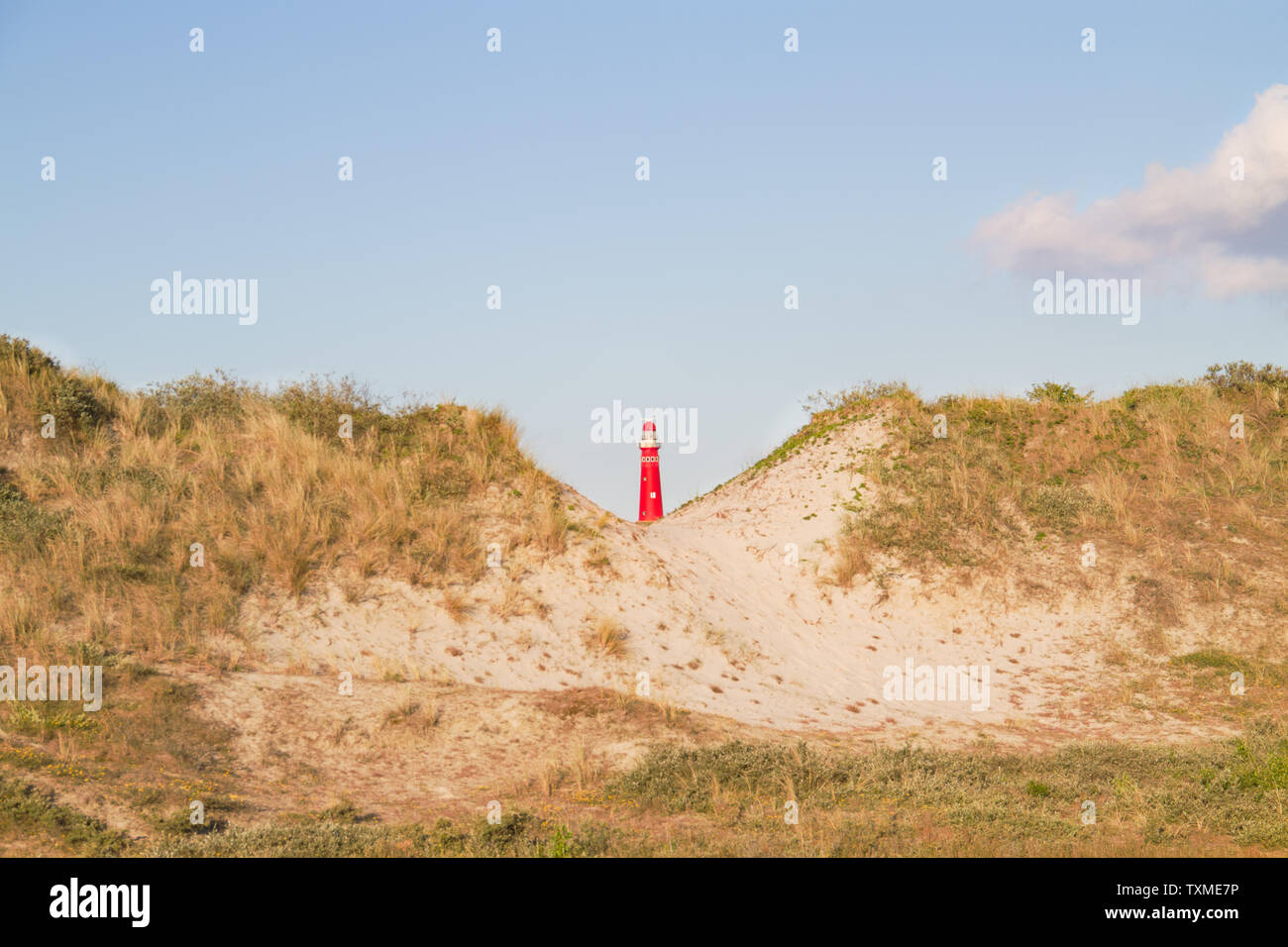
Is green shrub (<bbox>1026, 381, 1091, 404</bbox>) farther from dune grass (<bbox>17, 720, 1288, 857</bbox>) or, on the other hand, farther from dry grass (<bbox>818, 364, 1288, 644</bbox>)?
dune grass (<bbox>17, 720, 1288, 857</bbox>)

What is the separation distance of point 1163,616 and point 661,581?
10986 mm

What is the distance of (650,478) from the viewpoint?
27.6 meters

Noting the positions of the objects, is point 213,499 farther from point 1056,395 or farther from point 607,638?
point 1056,395

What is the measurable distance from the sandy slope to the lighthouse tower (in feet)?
10.9

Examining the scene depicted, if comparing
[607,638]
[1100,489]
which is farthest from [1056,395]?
[607,638]

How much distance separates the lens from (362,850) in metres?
9.35

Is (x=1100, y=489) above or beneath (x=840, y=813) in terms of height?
above

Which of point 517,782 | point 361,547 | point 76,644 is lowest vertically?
point 517,782

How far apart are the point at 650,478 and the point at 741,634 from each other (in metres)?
8.98

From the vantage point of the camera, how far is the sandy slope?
16.4 m
